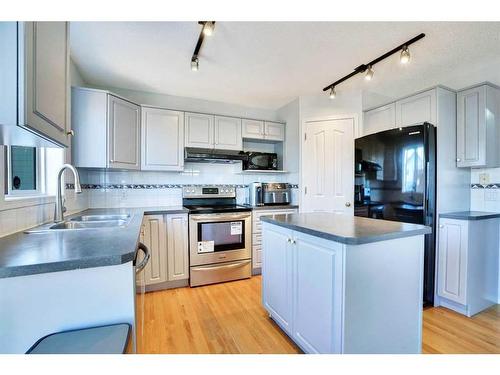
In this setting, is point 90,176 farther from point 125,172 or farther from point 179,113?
point 179,113

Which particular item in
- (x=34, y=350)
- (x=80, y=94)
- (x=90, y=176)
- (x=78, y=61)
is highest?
(x=78, y=61)

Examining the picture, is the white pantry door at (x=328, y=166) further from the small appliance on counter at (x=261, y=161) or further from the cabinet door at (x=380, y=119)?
the small appliance on counter at (x=261, y=161)

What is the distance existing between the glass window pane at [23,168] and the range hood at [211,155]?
4.65 feet

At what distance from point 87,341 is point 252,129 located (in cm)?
288

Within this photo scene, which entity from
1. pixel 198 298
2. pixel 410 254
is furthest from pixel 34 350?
pixel 198 298

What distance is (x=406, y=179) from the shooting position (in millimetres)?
2172

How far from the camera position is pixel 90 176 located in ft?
8.73

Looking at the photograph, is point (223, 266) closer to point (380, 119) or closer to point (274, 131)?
point (274, 131)

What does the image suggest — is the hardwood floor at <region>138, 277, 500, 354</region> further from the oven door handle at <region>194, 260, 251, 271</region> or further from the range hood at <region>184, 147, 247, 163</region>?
the range hood at <region>184, 147, 247, 163</region>

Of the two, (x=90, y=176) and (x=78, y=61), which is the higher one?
(x=78, y=61)

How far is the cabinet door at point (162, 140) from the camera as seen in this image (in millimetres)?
2686

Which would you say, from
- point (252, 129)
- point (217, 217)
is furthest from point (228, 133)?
point (217, 217)
